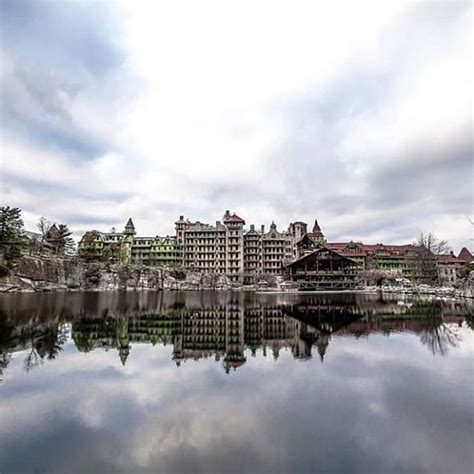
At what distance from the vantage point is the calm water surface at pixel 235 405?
505 cm

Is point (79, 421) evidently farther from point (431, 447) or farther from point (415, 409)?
point (415, 409)

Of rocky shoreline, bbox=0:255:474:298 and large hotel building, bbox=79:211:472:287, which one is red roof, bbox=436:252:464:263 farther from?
rocky shoreline, bbox=0:255:474:298

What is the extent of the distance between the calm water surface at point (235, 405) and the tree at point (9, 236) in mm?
44667

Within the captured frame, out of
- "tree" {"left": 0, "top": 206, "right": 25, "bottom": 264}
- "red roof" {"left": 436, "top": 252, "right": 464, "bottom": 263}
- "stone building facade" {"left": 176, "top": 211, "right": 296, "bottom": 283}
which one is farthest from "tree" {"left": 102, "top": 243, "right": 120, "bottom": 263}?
"red roof" {"left": 436, "top": 252, "right": 464, "bottom": 263}

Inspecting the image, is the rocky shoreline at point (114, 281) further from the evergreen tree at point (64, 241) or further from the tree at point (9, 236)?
the evergreen tree at point (64, 241)

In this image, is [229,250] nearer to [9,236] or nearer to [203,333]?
[9,236]

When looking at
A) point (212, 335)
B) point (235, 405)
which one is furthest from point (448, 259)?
point (235, 405)

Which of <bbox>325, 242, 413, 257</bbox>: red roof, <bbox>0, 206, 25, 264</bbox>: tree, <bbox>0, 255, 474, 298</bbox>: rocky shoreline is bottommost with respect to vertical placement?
<bbox>0, 255, 474, 298</bbox>: rocky shoreline

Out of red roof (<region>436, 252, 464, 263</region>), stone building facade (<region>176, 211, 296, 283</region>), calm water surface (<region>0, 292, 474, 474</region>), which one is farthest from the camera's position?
red roof (<region>436, 252, 464, 263</region>)

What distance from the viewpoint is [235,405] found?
716 centimetres

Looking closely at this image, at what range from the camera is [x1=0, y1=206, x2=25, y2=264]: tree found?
51625 millimetres

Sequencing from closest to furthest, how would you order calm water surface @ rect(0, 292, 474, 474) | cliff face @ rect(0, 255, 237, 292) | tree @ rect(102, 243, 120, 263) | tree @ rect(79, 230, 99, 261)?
calm water surface @ rect(0, 292, 474, 474) → cliff face @ rect(0, 255, 237, 292) → tree @ rect(79, 230, 99, 261) → tree @ rect(102, 243, 120, 263)

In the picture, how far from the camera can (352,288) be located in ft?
236

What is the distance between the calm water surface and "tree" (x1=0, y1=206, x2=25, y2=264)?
147 ft
